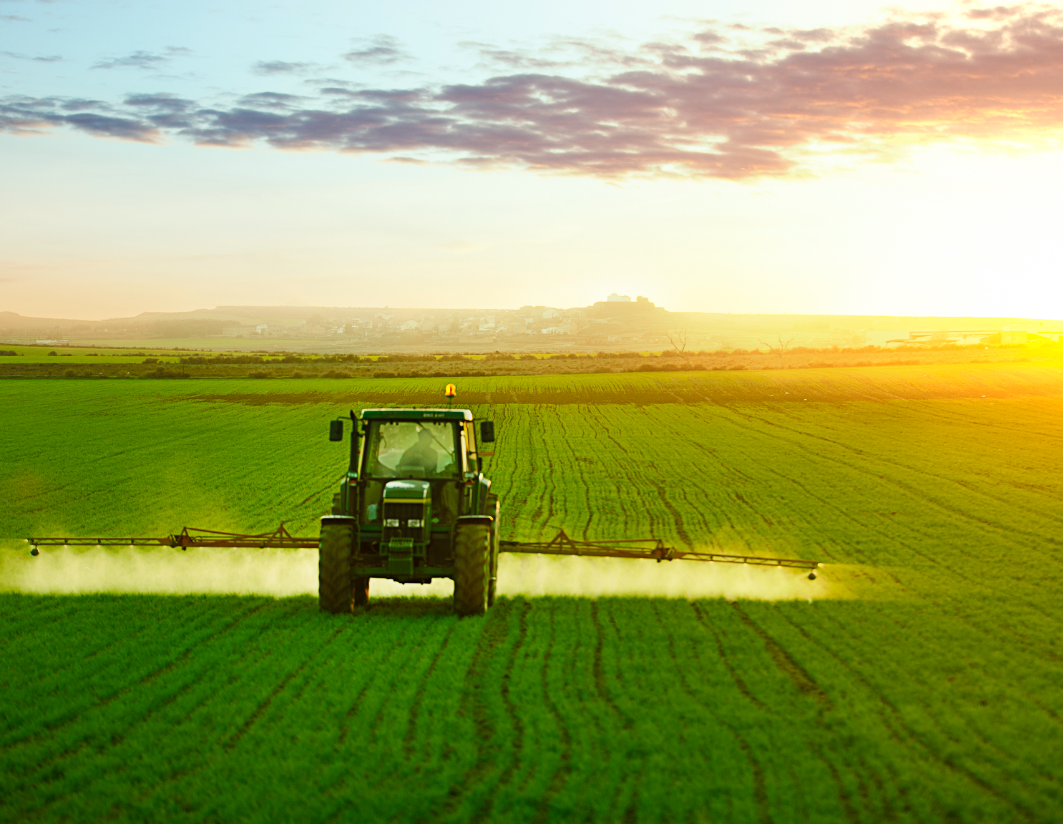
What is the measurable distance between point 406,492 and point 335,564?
127cm

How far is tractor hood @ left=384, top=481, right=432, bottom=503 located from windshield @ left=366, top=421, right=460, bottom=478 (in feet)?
1.69

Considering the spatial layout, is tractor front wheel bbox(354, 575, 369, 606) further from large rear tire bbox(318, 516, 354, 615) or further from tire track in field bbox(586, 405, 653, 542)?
tire track in field bbox(586, 405, 653, 542)

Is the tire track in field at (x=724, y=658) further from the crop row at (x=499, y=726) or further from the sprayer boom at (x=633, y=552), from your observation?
the sprayer boom at (x=633, y=552)

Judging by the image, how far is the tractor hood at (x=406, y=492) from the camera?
1106cm

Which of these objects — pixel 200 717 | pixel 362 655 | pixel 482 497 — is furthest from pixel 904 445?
pixel 200 717

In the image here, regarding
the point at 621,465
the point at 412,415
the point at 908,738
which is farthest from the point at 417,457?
the point at 621,465

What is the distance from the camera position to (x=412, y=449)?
1195cm

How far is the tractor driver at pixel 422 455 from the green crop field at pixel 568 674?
6.32ft

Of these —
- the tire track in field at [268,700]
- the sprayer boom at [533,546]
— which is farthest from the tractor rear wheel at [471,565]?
the sprayer boom at [533,546]

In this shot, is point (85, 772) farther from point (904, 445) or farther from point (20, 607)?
point (904, 445)

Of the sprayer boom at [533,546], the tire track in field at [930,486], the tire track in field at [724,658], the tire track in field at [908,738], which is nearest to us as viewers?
the tire track in field at [908,738]

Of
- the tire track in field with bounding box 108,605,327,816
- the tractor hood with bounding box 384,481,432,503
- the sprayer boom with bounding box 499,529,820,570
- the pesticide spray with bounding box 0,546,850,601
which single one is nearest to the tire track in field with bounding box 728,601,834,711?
the pesticide spray with bounding box 0,546,850,601

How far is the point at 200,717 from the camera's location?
25.8ft

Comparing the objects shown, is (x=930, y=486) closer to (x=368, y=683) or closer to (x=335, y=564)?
(x=335, y=564)
